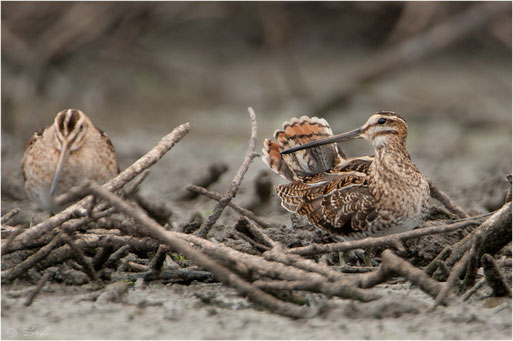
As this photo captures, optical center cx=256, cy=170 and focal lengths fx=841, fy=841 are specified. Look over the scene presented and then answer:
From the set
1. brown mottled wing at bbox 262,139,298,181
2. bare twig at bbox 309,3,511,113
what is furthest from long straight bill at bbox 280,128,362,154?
bare twig at bbox 309,3,511,113

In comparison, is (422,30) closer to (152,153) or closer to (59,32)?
(59,32)

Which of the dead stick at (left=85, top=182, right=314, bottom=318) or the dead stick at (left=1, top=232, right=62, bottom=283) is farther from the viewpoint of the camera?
the dead stick at (left=1, top=232, right=62, bottom=283)

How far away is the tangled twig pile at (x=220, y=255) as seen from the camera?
394 cm

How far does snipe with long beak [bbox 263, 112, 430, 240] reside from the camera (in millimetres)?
5137

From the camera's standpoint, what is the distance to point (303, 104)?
12.0 m

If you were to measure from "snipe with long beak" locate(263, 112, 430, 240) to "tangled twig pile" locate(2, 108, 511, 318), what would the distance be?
2.04 feet

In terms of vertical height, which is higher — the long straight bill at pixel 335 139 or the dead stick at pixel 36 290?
the long straight bill at pixel 335 139

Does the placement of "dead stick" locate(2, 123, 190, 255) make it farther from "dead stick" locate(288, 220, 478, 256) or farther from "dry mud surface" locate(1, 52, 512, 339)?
"dead stick" locate(288, 220, 478, 256)

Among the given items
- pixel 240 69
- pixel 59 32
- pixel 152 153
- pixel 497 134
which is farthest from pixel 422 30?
pixel 152 153

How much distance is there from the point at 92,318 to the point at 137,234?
650mm

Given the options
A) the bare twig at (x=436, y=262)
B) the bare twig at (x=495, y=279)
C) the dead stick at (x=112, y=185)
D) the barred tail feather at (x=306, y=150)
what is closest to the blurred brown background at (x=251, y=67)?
the barred tail feather at (x=306, y=150)

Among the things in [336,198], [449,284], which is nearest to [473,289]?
[449,284]

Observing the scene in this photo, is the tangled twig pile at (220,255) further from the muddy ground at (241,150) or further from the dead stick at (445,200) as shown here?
the dead stick at (445,200)

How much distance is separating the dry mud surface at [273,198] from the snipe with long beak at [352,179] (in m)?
0.31
